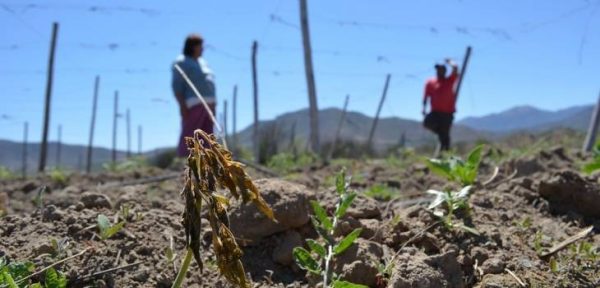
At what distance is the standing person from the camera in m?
5.52

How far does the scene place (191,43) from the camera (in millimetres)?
5590

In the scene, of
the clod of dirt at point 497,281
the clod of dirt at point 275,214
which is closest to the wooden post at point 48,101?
the clod of dirt at point 275,214

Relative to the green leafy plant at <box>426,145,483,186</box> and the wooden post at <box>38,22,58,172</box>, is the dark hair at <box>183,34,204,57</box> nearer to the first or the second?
the green leafy plant at <box>426,145,483,186</box>

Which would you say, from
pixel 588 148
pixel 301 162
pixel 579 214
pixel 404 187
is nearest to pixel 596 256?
pixel 579 214

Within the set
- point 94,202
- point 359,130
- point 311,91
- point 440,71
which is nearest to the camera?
point 94,202

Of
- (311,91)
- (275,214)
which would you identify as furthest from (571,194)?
(311,91)

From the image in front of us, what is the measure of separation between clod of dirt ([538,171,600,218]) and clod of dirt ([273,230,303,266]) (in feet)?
4.22

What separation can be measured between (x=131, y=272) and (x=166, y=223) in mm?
390

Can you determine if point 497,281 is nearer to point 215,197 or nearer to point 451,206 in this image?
point 451,206

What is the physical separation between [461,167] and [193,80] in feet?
10.9

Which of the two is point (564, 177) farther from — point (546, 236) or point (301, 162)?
point (301, 162)

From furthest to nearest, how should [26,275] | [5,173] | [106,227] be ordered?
[5,173] < [106,227] < [26,275]

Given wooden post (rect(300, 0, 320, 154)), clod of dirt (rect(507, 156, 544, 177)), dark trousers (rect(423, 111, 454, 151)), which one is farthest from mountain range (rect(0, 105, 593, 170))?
clod of dirt (rect(507, 156, 544, 177))

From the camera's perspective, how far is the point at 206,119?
18.2 feet
